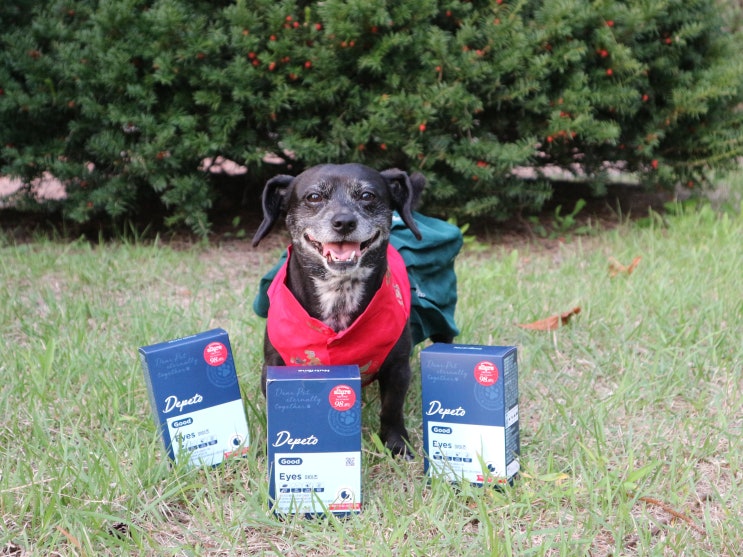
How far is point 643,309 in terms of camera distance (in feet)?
11.4

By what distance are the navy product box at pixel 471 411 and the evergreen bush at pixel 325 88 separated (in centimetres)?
231

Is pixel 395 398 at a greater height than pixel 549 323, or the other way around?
pixel 395 398

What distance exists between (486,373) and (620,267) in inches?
91.1

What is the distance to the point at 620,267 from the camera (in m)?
4.12

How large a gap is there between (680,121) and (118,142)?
3.55 m

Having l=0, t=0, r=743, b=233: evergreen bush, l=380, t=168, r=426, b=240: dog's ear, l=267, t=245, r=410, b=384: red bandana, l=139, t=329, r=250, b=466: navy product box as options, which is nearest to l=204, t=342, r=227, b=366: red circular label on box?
l=139, t=329, r=250, b=466: navy product box

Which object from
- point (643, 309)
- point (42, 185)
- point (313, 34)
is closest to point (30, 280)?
point (42, 185)

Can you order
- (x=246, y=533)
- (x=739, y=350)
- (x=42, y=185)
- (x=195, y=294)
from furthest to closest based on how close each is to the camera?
1. (x=42, y=185)
2. (x=195, y=294)
3. (x=739, y=350)
4. (x=246, y=533)

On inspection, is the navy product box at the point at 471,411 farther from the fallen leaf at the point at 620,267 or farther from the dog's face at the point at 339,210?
the fallen leaf at the point at 620,267

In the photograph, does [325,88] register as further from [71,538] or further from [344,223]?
[71,538]

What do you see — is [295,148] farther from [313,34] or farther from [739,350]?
[739,350]

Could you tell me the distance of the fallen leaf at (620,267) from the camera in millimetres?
4094

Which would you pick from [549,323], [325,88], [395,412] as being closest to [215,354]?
[395,412]

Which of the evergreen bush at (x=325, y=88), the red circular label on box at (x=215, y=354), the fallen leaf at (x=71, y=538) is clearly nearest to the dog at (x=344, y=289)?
the red circular label on box at (x=215, y=354)
